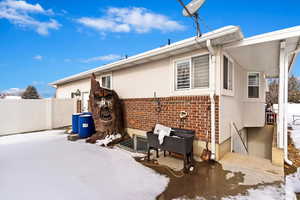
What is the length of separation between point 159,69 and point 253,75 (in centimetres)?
470

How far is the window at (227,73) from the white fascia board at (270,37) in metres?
0.65

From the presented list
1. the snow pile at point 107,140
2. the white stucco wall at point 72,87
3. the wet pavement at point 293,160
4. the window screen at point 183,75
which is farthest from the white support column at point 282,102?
the white stucco wall at point 72,87

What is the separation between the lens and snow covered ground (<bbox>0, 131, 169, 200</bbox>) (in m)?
2.62

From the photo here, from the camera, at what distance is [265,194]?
8.45 ft

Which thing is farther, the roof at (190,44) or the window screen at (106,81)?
the window screen at (106,81)

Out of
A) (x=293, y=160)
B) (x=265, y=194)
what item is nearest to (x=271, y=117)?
(x=293, y=160)

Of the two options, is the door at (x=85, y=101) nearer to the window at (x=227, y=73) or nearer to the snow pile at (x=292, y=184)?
the window at (x=227, y=73)

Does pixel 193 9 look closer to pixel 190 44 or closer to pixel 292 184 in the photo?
pixel 190 44

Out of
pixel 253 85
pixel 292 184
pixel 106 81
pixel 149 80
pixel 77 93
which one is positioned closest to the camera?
pixel 292 184

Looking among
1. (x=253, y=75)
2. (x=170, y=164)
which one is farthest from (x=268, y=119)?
(x=170, y=164)

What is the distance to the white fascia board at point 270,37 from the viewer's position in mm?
3240

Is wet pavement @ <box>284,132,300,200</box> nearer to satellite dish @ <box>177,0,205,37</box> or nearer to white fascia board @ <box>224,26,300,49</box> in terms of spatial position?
white fascia board @ <box>224,26,300,49</box>

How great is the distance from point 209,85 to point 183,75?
3.13 ft

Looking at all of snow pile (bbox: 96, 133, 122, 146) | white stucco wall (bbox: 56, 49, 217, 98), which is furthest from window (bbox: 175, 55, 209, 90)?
snow pile (bbox: 96, 133, 122, 146)
